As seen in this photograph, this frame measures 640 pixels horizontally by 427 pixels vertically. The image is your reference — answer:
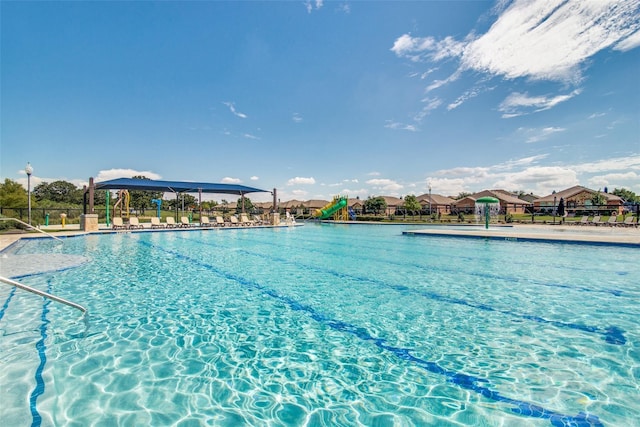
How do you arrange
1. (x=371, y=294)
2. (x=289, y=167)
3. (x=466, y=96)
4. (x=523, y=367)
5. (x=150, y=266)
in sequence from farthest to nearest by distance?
(x=289, y=167)
(x=466, y=96)
(x=150, y=266)
(x=371, y=294)
(x=523, y=367)

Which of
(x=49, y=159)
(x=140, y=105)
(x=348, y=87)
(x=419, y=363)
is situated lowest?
(x=419, y=363)

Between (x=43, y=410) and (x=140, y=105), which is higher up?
(x=140, y=105)

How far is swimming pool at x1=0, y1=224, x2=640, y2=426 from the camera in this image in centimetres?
217

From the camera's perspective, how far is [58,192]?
57.8 m

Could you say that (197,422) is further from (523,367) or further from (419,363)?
(523,367)

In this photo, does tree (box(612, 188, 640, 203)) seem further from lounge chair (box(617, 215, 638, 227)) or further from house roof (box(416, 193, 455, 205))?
lounge chair (box(617, 215, 638, 227))

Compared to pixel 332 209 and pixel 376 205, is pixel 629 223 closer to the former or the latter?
pixel 332 209

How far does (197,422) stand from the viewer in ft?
6.70

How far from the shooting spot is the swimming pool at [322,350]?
7.11ft

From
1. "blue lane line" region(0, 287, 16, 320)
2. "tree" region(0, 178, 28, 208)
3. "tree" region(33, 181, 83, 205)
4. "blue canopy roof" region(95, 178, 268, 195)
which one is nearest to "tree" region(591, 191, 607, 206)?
"blue canopy roof" region(95, 178, 268, 195)

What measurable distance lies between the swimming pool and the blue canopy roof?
12703 millimetres

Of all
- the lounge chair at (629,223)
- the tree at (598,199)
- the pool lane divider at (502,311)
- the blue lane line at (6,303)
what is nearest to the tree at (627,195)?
the tree at (598,199)

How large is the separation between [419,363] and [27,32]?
16017 millimetres

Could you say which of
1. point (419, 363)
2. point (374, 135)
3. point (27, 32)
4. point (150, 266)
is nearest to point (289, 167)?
point (374, 135)
